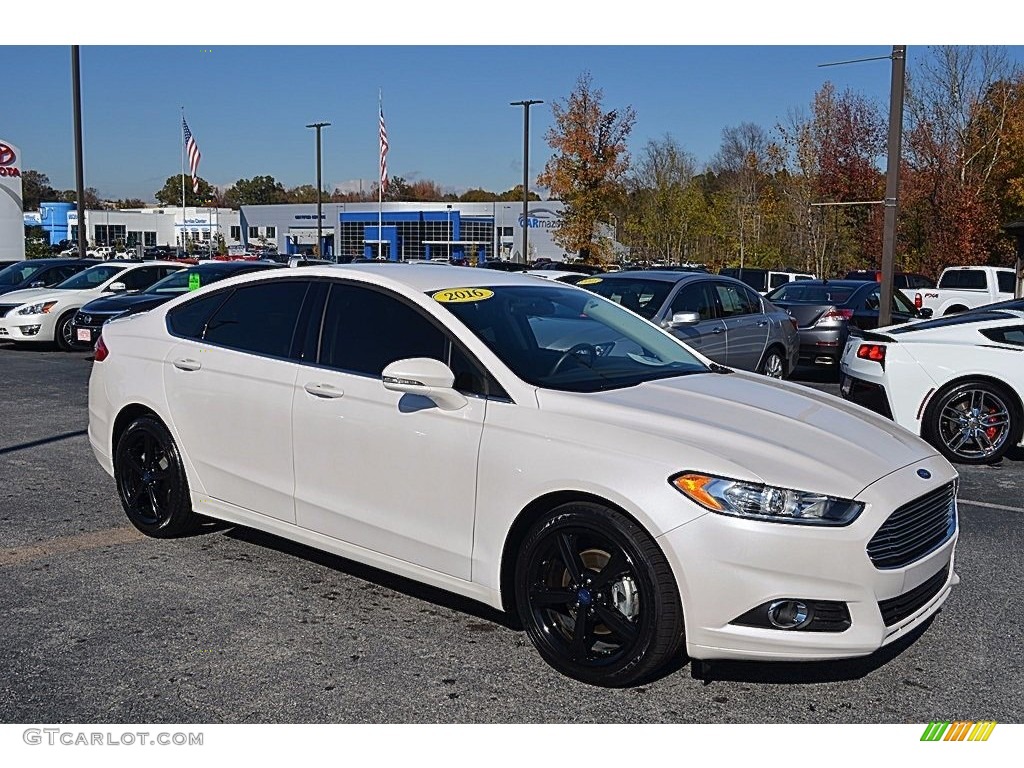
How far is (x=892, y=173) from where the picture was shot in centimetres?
1492

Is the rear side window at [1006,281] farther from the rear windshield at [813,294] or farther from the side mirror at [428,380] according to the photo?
the side mirror at [428,380]

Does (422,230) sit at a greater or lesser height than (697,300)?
greater

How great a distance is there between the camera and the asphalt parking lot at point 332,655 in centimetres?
368

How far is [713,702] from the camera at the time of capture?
12.4ft

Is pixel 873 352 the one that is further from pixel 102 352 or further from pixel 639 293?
pixel 102 352

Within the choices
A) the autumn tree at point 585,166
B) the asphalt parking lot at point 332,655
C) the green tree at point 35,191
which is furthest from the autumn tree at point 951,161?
the green tree at point 35,191

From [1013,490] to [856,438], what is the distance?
161 inches

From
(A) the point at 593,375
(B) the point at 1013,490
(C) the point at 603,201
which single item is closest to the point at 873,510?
(A) the point at 593,375

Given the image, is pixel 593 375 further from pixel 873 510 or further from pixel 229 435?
pixel 229 435

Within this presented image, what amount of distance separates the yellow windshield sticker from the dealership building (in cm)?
7124

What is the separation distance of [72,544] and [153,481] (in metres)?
0.57

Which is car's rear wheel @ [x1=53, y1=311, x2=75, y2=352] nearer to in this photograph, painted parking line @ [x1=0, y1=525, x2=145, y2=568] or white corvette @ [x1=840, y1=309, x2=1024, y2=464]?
painted parking line @ [x1=0, y1=525, x2=145, y2=568]

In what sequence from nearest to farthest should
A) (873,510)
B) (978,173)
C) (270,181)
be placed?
(873,510), (978,173), (270,181)

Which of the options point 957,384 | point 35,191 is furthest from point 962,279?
point 35,191
